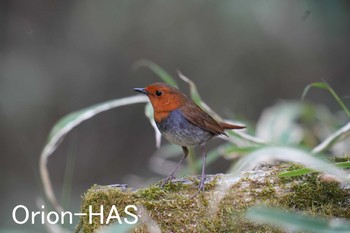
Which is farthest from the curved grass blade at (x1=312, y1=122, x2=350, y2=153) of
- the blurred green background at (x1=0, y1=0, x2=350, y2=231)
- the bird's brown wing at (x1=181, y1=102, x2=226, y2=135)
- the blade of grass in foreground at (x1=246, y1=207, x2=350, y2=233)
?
the blurred green background at (x1=0, y1=0, x2=350, y2=231)

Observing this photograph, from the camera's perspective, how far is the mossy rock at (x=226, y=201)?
239cm

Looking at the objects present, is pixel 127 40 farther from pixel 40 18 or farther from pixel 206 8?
pixel 206 8

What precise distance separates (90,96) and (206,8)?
6.55ft

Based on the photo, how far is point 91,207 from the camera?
2.51 metres

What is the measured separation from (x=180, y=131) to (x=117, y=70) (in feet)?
14.1

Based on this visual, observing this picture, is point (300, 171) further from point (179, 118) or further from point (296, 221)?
point (179, 118)

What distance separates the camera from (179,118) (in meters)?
3.09

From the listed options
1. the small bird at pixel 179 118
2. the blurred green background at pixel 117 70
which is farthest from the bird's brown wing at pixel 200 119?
the blurred green background at pixel 117 70

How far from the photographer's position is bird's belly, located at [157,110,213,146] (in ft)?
10.0

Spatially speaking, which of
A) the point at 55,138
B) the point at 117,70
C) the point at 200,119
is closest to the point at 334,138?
the point at 200,119

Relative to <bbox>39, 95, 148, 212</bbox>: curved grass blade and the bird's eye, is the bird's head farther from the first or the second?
<bbox>39, 95, 148, 212</bbox>: curved grass blade

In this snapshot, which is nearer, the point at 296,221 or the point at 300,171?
the point at 296,221

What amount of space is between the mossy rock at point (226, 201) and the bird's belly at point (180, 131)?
20.3 inches

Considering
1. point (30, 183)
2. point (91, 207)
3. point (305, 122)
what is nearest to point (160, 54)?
point (30, 183)
